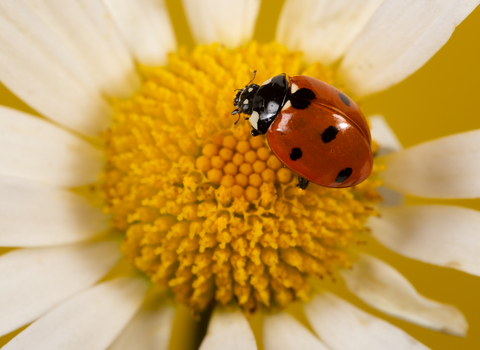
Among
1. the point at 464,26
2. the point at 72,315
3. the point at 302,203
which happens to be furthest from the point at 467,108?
the point at 72,315

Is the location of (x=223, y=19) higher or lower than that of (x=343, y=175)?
higher

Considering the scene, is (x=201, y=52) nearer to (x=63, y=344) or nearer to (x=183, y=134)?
(x=183, y=134)

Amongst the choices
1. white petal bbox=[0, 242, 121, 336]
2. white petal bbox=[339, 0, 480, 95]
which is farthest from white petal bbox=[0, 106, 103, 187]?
white petal bbox=[339, 0, 480, 95]

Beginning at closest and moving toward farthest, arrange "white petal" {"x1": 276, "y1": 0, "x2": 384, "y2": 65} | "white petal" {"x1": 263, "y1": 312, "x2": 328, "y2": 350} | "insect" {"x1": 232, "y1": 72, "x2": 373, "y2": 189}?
"insect" {"x1": 232, "y1": 72, "x2": 373, "y2": 189}
"white petal" {"x1": 263, "y1": 312, "x2": 328, "y2": 350}
"white petal" {"x1": 276, "y1": 0, "x2": 384, "y2": 65}

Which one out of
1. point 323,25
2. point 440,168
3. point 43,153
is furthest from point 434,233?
point 43,153

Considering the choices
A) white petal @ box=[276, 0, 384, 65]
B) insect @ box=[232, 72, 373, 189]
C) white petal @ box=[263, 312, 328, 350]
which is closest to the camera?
insect @ box=[232, 72, 373, 189]

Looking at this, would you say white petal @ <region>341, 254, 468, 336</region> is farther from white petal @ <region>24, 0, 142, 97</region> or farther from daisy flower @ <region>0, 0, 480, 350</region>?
white petal @ <region>24, 0, 142, 97</region>

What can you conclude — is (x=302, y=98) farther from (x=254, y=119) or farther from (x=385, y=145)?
(x=385, y=145)

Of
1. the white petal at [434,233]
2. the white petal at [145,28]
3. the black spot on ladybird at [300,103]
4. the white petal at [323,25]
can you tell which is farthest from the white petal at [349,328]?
the white petal at [145,28]
